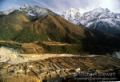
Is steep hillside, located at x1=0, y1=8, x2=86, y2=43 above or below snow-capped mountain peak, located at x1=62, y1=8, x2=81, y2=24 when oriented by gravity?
below

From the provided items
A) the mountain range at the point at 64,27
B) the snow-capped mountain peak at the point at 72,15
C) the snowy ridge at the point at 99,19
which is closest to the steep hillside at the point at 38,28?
the mountain range at the point at 64,27

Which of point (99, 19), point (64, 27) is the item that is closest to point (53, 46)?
point (64, 27)

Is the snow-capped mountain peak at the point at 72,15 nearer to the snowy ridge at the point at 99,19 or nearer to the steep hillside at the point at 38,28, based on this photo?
the snowy ridge at the point at 99,19

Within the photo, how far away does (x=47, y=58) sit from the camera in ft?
51.6

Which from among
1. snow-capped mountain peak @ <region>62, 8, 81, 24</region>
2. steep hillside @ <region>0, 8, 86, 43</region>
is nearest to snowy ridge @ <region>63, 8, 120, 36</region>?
snow-capped mountain peak @ <region>62, 8, 81, 24</region>

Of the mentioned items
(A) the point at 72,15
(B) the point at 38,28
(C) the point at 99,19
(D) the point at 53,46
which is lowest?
(D) the point at 53,46

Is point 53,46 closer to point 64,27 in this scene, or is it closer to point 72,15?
point 64,27

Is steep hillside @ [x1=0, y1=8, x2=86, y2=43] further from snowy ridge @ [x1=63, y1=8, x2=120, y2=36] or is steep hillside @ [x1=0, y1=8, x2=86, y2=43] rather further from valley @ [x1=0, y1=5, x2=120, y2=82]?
snowy ridge @ [x1=63, y1=8, x2=120, y2=36]

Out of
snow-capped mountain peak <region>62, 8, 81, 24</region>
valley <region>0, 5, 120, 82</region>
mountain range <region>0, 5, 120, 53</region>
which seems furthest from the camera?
snow-capped mountain peak <region>62, 8, 81, 24</region>

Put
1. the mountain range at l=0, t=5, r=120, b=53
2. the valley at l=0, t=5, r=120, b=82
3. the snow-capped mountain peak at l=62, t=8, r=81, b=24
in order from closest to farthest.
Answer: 1. the valley at l=0, t=5, r=120, b=82
2. the mountain range at l=0, t=5, r=120, b=53
3. the snow-capped mountain peak at l=62, t=8, r=81, b=24

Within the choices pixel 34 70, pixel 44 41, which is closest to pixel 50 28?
pixel 44 41

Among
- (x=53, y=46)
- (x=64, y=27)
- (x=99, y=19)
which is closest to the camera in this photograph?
(x=53, y=46)

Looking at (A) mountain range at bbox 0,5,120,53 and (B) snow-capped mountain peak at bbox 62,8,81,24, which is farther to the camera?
(B) snow-capped mountain peak at bbox 62,8,81,24

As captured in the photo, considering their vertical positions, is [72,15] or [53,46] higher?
[72,15]
